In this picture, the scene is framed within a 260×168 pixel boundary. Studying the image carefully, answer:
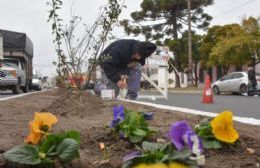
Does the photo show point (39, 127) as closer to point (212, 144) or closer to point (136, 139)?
point (136, 139)

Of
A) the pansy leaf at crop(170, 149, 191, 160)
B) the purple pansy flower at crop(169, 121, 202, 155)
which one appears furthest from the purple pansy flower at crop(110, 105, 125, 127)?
the pansy leaf at crop(170, 149, 191, 160)

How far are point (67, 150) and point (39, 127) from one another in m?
0.40

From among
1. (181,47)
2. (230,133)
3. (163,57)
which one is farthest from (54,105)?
(181,47)

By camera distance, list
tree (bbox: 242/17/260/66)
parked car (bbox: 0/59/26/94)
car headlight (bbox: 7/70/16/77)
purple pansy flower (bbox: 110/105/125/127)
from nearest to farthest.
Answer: purple pansy flower (bbox: 110/105/125/127)
parked car (bbox: 0/59/26/94)
car headlight (bbox: 7/70/16/77)
tree (bbox: 242/17/260/66)

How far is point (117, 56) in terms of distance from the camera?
11.1 metres

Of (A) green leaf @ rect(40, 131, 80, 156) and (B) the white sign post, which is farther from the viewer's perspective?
(B) the white sign post

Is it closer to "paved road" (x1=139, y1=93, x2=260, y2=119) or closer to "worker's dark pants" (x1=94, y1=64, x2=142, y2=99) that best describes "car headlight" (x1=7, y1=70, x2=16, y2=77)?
"paved road" (x1=139, y1=93, x2=260, y2=119)

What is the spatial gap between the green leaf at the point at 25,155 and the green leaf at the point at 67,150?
106 mm

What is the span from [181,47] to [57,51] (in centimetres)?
4571

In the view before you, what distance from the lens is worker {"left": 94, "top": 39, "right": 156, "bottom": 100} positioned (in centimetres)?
1095

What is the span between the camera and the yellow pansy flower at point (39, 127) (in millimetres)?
2941

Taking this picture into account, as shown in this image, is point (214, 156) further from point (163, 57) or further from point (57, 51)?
point (163, 57)

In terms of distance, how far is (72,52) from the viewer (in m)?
9.54

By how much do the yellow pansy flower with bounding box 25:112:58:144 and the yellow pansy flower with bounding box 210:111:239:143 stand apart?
0.93 m
